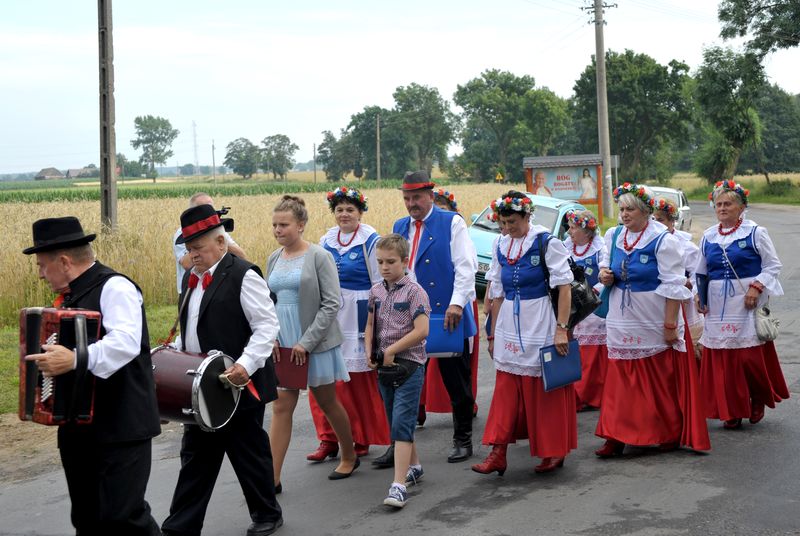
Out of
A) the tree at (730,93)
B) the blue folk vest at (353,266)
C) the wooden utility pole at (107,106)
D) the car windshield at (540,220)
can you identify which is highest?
the tree at (730,93)

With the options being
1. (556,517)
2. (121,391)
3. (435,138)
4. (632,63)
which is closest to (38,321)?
(121,391)

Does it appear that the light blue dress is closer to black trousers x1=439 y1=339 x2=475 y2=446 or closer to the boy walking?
the boy walking

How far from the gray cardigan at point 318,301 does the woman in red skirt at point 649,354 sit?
88.6 inches

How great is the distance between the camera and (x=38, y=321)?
4.09 meters

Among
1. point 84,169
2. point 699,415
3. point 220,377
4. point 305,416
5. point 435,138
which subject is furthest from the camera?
point 84,169

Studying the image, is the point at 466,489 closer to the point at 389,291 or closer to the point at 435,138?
the point at 389,291

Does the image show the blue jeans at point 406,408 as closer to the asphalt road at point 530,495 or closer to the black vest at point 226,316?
the asphalt road at point 530,495

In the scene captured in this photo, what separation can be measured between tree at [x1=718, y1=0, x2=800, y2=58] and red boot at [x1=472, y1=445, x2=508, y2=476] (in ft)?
168

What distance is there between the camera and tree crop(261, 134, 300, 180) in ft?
418

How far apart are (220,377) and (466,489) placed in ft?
7.27

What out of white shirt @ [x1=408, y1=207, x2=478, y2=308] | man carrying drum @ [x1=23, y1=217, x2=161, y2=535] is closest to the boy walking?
white shirt @ [x1=408, y1=207, x2=478, y2=308]

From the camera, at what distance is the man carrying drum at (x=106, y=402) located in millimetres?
4383

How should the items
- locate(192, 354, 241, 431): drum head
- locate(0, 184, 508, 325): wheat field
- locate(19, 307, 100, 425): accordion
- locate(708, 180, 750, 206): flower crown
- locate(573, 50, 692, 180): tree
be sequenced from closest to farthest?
1. locate(19, 307, 100, 425): accordion
2. locate(192, 354, 241, 431): drum head
3. locate(708, 180, 750, 206): flower crown
4. locate(0, 184, 508, 325): wheat field
5. locate(573, 50, 692, 180): tree

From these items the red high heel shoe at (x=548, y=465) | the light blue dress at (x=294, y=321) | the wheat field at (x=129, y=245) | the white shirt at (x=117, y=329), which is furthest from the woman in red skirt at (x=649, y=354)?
the wheat field at (x=129, y=245)
